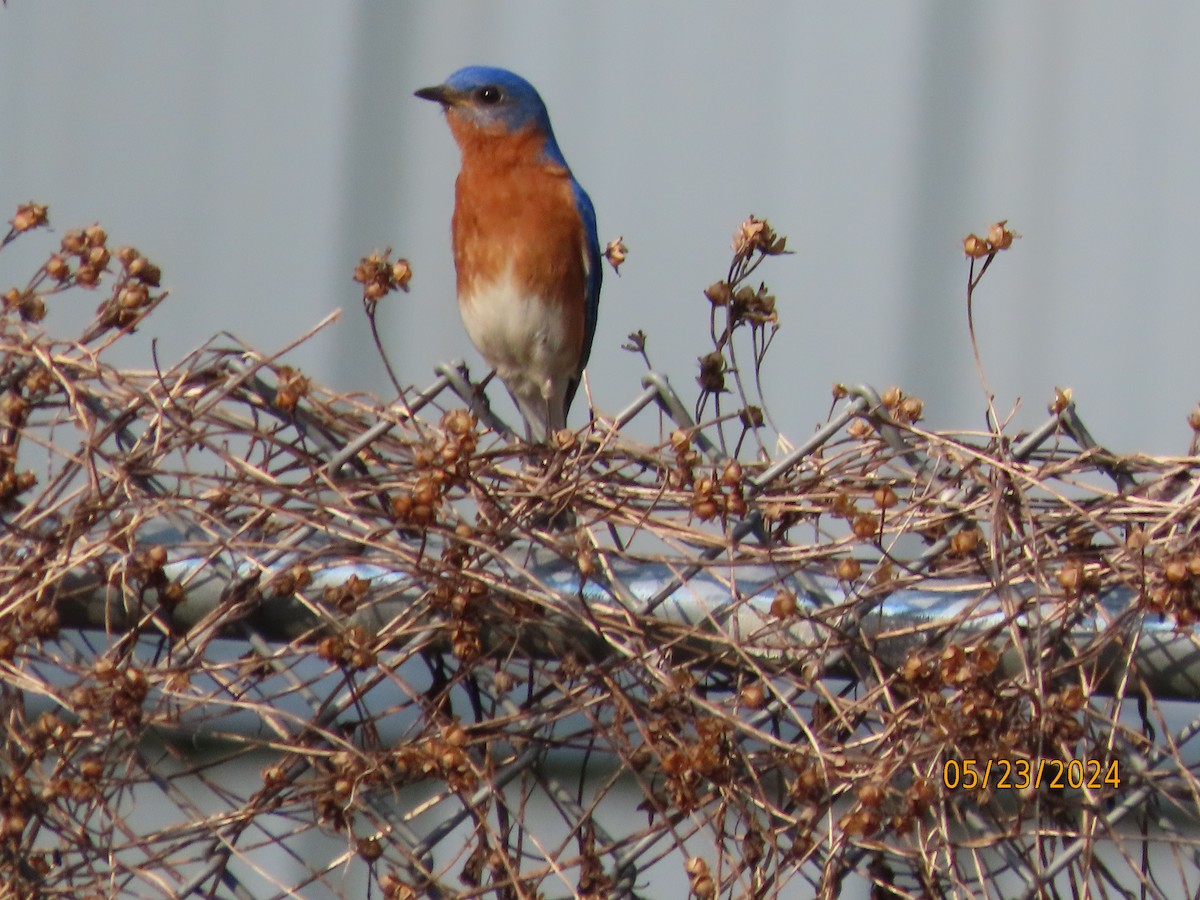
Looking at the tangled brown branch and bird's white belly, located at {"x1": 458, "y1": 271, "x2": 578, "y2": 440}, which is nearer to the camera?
the tangled brown branch

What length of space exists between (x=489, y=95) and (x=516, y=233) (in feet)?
0.74

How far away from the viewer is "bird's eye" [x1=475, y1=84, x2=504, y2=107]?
7.28 ft

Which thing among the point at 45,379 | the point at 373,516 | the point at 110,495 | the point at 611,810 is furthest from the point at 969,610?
the point at 611,810

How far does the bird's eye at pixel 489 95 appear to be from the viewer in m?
2.22

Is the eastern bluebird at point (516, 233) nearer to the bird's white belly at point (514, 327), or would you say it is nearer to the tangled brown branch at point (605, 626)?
the bird's white belly at point (514, 327)

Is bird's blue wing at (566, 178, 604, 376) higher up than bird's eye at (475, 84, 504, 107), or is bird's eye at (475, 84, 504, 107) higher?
bird's eye at (475, 84, 504, 107)

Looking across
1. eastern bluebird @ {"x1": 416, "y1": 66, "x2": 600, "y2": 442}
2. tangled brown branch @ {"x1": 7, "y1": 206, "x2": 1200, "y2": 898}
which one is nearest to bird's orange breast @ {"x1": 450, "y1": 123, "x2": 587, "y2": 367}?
eastern bluebird @ {"x1": 416, "y1": 66, "x2": 600, "y2": 442}

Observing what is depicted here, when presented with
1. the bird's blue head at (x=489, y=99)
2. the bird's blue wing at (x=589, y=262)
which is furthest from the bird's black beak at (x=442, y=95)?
the bird's blue wing at (x=589, y=262)

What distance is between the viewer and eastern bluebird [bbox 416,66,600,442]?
2.27 metres

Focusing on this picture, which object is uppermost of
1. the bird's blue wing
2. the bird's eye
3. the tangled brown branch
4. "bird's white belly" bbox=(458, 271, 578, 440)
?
the bird's eye

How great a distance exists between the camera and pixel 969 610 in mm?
1086

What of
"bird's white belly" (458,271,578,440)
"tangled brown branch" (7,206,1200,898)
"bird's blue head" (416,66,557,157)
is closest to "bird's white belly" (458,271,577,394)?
"bird's white belly" (458,271,578,440)

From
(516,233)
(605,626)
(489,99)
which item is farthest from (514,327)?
(605,626)

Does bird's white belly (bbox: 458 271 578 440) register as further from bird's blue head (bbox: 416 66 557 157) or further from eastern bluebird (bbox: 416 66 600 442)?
bird's blue head (bbox: 416 66 557 157)
